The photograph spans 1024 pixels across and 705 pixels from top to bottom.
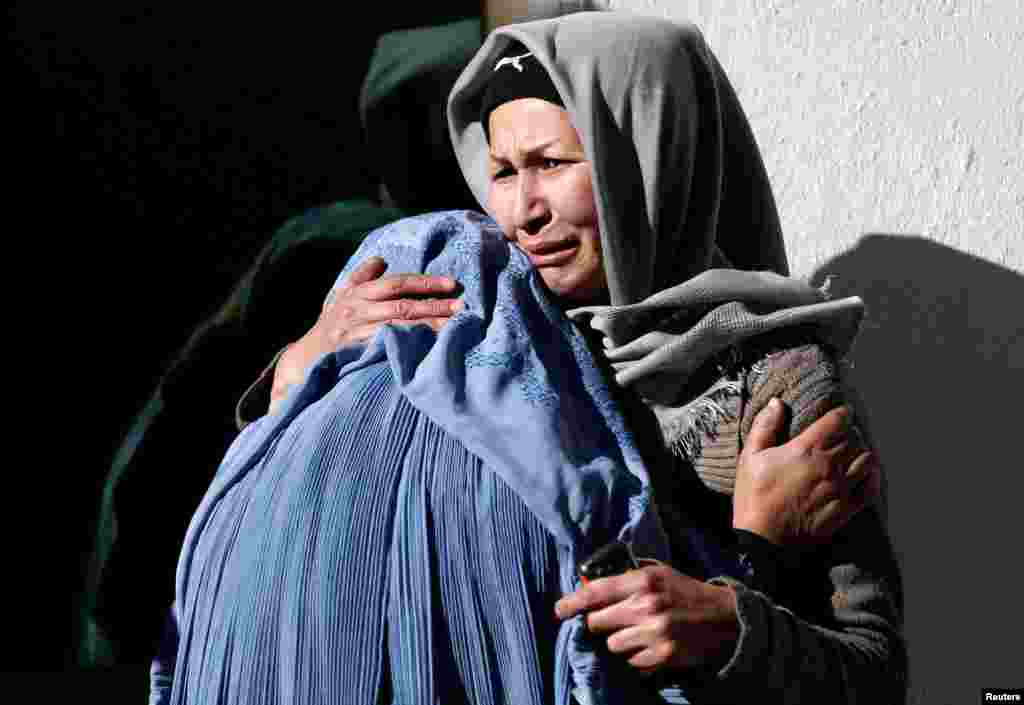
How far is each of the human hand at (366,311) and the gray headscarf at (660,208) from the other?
262 millimetres

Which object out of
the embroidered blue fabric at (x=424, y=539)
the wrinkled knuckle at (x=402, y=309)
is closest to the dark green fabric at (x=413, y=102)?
the wrinkled knuckle at (x=402, y=309)

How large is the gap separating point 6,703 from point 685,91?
6.88 ft

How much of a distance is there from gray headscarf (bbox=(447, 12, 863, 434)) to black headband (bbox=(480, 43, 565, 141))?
31mm

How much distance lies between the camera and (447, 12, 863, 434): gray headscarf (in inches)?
81.1

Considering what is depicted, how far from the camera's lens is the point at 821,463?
1.93 metres

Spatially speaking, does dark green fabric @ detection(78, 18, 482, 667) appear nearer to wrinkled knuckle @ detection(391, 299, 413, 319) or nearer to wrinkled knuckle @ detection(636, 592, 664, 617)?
wrinkled knuckle @ detection(391, 299, 413, 319)

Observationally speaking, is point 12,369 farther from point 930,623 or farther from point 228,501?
point 930,623

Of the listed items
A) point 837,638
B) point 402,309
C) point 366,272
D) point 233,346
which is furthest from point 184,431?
point 837,638

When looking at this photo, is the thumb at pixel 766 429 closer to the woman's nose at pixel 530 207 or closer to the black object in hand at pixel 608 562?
the black object in hand at pixel 608 562

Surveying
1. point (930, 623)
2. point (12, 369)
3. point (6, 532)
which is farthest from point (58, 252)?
point (930, 623)

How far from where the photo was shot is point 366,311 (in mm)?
2082

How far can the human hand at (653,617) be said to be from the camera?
1708 mm

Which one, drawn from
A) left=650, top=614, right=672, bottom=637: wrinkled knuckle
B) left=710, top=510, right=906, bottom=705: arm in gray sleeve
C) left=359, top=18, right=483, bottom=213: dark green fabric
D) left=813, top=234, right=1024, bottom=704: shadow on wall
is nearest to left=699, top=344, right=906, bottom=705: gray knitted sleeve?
left=710, top=510, right=906, bottom=705: arm in gray sleeve

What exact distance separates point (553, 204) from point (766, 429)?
0.51m
